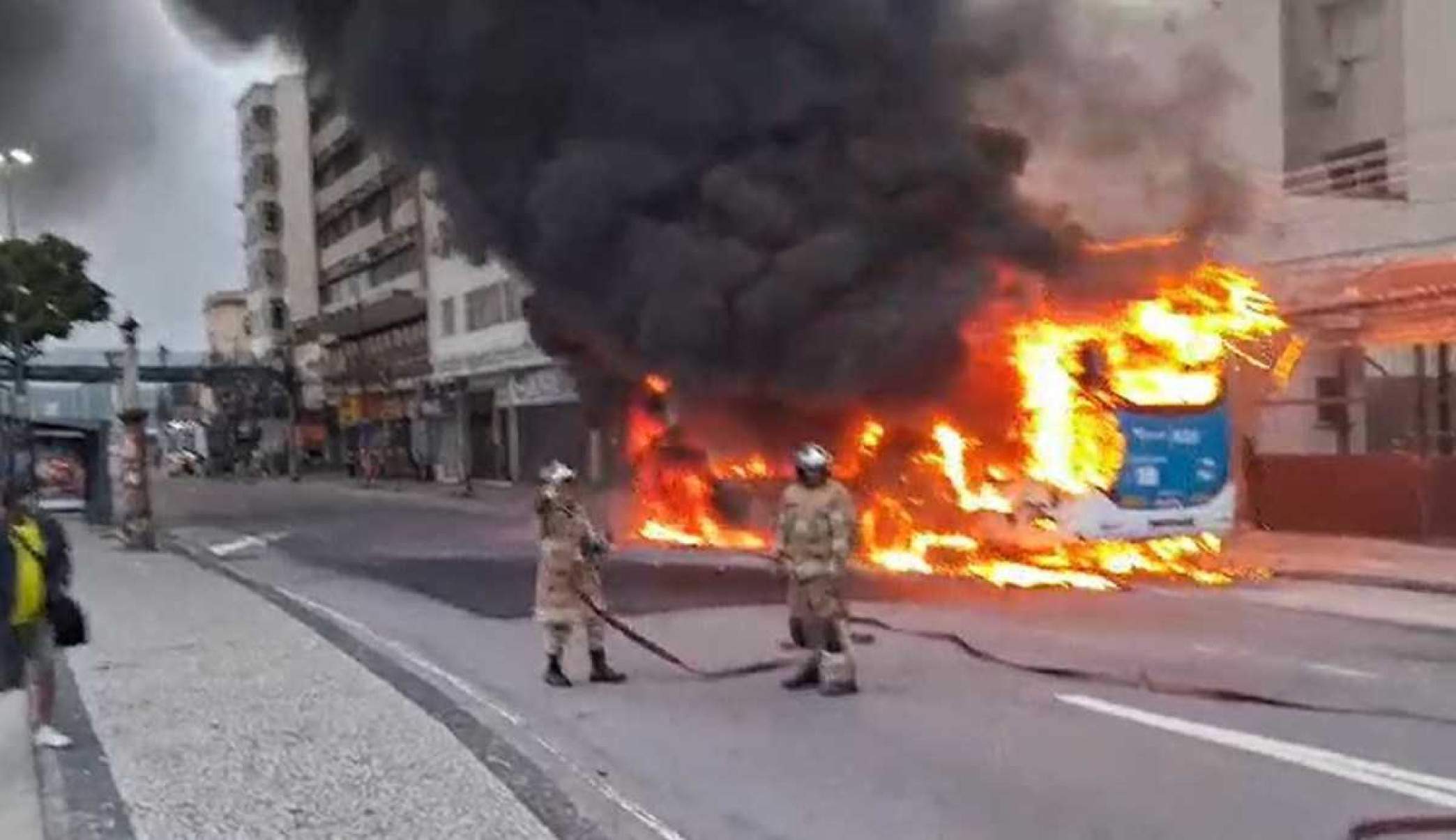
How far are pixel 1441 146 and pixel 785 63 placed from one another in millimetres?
9372

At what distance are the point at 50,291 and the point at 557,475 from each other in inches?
2018

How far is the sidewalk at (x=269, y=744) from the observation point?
21.7ft

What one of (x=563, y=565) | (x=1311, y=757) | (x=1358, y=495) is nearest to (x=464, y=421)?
(x=1358, y=495)

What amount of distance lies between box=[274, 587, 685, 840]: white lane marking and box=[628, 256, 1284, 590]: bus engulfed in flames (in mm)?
5331

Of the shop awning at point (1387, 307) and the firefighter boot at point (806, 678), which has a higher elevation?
the shop awning at point (1387, 307)

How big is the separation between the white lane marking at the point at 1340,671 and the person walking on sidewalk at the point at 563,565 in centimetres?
429

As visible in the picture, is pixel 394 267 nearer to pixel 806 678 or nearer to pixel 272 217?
pixel 272 217

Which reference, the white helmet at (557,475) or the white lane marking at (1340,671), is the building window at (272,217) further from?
the white lane marking at (1340,671)

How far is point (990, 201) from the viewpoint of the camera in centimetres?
1920

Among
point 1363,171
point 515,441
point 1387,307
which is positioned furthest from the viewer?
point 515,441

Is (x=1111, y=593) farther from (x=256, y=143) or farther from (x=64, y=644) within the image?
(x=256, y=143)

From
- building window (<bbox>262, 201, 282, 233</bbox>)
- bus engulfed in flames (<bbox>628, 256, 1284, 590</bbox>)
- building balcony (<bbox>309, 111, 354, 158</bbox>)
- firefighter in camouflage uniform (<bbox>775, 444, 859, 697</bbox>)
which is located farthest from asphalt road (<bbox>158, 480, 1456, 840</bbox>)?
building window (<bbox>262, 201, 282, 233</bbox>)

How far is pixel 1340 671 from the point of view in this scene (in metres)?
10.5

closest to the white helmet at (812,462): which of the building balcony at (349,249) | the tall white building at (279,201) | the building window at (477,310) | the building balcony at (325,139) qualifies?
the building window at (477,310)
